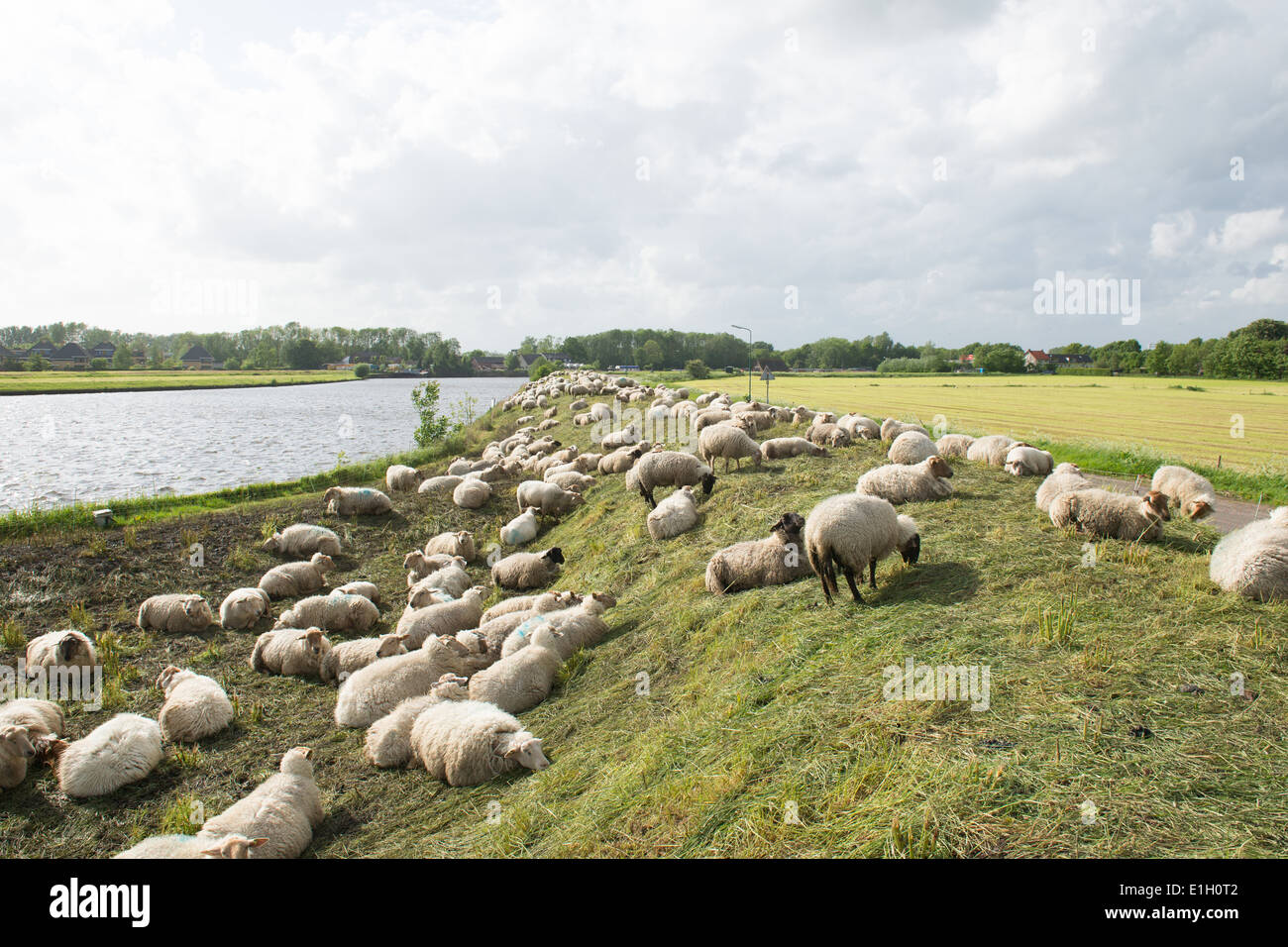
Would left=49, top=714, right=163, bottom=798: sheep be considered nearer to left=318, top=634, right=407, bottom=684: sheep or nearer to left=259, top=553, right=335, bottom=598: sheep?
left=318, top=634, right=407, bottom=684: sheep

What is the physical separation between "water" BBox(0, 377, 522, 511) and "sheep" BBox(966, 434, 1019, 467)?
26.9 meters

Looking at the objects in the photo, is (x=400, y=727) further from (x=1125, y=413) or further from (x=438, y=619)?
(x=1125, y=413)

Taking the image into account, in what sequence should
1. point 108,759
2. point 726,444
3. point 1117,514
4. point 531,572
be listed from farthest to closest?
point 726,444
point 531,572
point 1117,514
point 108,759

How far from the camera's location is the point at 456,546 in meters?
15.7

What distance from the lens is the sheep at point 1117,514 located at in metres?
8.77

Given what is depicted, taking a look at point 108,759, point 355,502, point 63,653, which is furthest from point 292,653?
point 355,502

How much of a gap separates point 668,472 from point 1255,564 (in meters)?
9.81

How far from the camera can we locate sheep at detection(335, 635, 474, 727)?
8078mm

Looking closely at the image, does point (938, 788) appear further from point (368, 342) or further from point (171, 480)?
point (368, 342)

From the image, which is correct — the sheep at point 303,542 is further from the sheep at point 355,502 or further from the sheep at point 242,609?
the sheep at point 242,609

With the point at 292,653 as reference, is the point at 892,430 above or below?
above

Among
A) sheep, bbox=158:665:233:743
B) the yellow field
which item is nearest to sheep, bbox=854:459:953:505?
sheep, bbox=158:665:233:743

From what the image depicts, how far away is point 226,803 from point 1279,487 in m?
23.2

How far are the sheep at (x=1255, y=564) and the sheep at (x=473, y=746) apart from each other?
298 inches
